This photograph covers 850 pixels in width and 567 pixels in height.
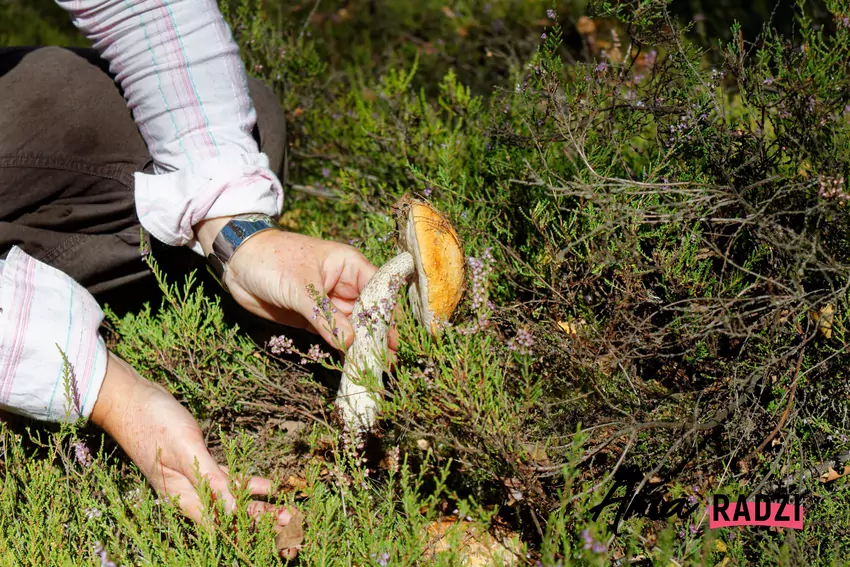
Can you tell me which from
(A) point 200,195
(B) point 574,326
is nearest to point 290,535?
(B) point 574,326

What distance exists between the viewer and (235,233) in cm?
232

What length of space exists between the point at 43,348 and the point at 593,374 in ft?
5.07

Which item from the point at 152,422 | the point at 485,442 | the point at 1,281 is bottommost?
the point at 152,422

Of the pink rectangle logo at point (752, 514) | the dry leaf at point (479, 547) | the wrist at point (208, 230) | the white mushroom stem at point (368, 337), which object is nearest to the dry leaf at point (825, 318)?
the pink rectangle logo at point (752, 514)

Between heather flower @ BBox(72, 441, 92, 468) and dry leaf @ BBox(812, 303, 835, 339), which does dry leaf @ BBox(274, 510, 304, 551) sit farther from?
dry leaf @ BBox(812, 303, 835, 339)

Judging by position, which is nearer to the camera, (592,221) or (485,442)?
(485,442)

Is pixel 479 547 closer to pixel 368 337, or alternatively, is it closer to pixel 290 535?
pixel 290 535

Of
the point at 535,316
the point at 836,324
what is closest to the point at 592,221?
the point at 535,316

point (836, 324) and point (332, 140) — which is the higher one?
point (836, 324)

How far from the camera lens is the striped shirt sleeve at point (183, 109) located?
2.38 meters

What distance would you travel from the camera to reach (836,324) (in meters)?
1.86

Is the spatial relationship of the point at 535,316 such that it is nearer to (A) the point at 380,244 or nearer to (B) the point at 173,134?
(A) the point at 380,244

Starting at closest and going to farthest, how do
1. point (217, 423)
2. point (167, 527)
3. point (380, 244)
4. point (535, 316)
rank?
point (167, 527) → point (535, 316) → point (217, 423) → point (380, 244)

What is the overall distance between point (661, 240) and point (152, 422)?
1.55m
